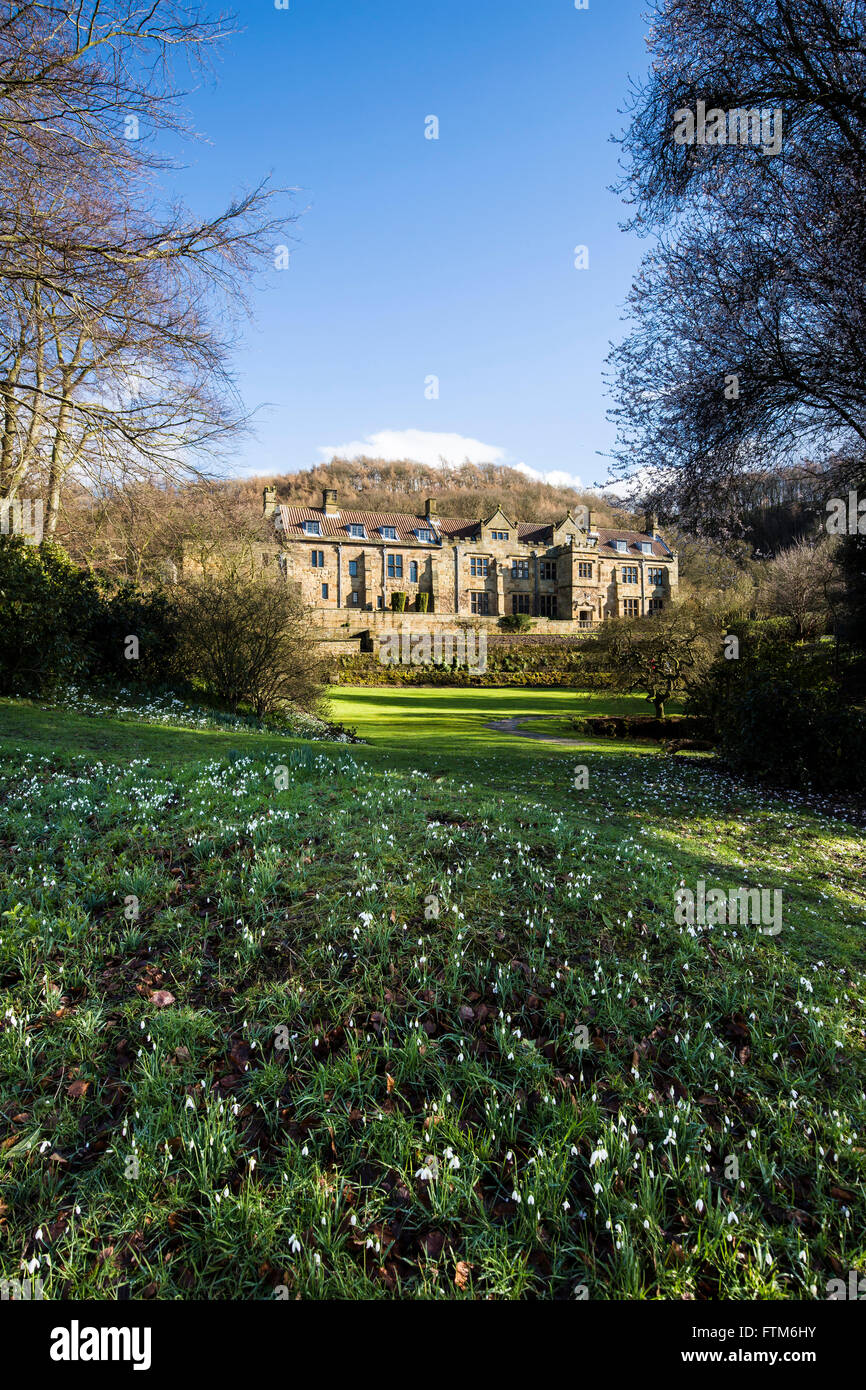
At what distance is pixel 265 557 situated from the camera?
2862 cm

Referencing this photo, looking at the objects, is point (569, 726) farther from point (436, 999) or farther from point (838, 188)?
point (436, 999)

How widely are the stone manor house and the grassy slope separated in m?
49.4

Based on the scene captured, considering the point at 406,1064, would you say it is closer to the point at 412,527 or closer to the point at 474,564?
the point at 474,564

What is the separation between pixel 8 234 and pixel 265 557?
23.0m

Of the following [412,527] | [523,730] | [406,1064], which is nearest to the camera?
[406,1064]

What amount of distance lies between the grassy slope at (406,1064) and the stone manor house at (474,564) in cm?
4938

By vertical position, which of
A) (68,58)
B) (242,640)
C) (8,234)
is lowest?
(242,640)

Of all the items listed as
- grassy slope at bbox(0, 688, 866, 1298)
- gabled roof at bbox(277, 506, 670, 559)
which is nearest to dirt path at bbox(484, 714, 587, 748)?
grassy slope at bbox(0, 688, 866, 1298)

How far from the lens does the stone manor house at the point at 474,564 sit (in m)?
55.2

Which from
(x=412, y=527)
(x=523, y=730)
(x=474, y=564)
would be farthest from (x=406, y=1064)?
(x=412, y=527)

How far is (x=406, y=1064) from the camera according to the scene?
3.13 meters

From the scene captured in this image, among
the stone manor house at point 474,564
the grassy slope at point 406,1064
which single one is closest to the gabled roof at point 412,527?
the stone manor house at point 474,564

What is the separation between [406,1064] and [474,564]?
58.4 meters
